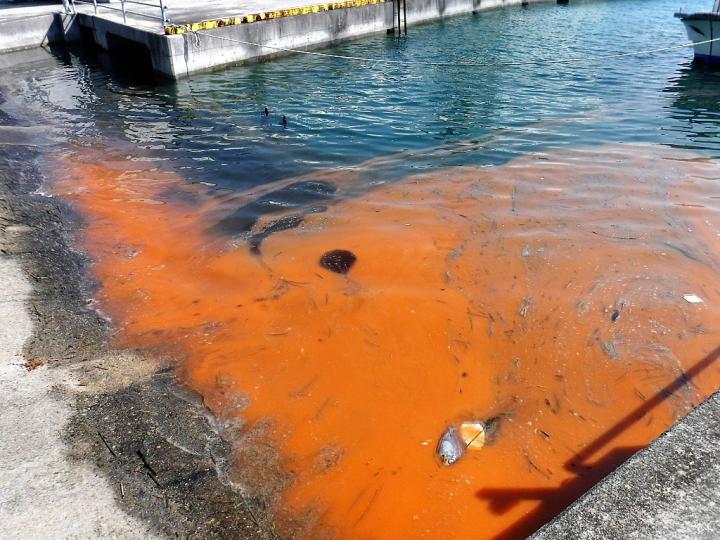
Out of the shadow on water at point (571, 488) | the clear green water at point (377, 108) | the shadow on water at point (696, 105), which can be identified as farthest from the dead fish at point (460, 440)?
the shadow on water at point (696, 105)

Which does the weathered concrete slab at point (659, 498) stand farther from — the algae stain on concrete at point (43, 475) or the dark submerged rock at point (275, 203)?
the dark submerged rock at point (275, 203)

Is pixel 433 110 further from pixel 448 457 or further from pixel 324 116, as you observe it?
pixel 448 457

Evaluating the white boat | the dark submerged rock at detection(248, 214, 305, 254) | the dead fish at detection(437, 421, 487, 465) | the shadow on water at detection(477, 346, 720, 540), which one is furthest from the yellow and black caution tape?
the shadow on water at detection(477, 346, 720, 540)

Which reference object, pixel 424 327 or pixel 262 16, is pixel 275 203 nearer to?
pixel 424 327

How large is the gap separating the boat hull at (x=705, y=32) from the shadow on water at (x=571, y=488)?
1804cm

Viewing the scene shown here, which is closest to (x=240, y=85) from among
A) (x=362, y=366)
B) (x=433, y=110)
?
(x=433, y=110)

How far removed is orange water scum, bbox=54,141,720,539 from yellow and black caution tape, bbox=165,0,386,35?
959 centimetres

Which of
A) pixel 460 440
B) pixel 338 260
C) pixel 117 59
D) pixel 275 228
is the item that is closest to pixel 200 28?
pixel 117 59

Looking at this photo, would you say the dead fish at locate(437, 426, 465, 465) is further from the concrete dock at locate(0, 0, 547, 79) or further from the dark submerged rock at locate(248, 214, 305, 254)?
the concrete dock at locate(0, 0, 547, 79)

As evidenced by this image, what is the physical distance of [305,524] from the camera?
11.2 feet

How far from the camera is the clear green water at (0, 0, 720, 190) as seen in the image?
1081 centimetres

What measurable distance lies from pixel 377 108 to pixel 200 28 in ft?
24.4

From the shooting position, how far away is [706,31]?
17.6m

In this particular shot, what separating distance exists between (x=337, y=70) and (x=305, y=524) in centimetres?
1725
